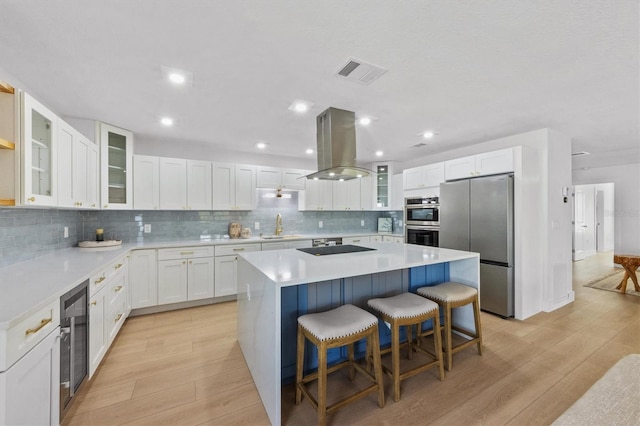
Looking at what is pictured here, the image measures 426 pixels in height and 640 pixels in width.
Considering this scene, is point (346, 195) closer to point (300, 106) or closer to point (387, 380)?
point (300, 106)

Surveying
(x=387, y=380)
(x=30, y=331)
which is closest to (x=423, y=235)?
(x=387, y=380)

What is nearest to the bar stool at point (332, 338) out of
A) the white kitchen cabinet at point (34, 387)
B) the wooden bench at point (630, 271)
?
the white kitchen cabinet at point (34, 387)

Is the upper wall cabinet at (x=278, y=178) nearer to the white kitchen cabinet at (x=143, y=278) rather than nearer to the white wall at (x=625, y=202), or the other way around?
the white kitchen cabinet at (x=143, y=278)

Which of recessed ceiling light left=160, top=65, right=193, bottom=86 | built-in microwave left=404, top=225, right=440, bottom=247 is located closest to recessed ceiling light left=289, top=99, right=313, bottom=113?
recessed ceiling light left=160, top=65, right=193, bottom=86

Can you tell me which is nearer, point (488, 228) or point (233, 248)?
point (488, 228)

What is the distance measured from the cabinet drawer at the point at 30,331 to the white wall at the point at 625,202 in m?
9.25

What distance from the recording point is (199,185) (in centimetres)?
409

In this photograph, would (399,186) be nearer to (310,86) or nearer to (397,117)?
(397,117)

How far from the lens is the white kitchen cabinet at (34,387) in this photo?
1.15 m

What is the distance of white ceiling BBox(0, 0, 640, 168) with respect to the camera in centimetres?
147

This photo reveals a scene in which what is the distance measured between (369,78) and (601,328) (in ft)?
12.4

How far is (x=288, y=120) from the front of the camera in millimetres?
3164

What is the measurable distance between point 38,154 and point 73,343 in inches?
54.5

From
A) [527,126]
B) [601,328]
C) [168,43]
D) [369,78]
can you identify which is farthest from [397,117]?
[601,328]
